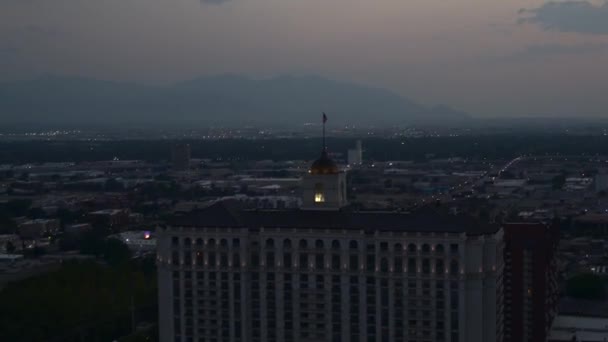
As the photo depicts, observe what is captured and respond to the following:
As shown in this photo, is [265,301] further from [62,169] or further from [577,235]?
[62,169]

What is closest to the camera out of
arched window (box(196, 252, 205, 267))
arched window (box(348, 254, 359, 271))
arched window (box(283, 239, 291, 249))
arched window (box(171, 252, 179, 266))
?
arched window (box(348, 254, 359, 271))

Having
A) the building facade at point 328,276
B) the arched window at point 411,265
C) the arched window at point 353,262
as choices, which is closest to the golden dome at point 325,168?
the building facade at point 328,276

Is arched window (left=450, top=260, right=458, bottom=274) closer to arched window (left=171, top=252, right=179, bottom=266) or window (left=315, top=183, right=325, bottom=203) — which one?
window (left=315, top=183, right=325, bottom=203)

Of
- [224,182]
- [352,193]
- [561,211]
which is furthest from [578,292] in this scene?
[224,182]

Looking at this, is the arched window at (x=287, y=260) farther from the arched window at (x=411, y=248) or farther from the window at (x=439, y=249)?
the window at (x=439, y=249)

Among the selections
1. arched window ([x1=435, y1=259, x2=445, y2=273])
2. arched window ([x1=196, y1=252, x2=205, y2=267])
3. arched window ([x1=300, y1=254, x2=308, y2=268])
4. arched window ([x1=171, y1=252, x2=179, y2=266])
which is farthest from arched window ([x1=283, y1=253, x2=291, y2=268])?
arched window ([x1=435, y1=259, x2=445, y2=273])
